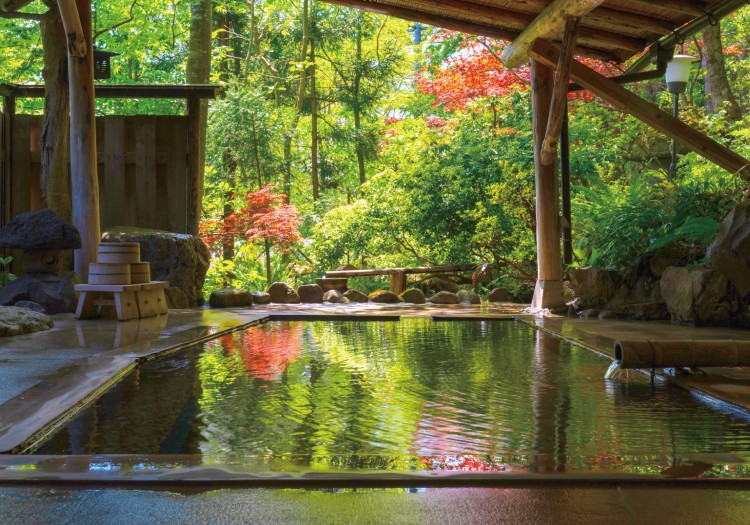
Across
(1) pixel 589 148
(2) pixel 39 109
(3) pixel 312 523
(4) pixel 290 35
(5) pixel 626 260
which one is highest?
(4) pixel 290 35

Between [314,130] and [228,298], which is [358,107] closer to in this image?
[314,130]

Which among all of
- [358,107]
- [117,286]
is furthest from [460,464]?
[358,107]

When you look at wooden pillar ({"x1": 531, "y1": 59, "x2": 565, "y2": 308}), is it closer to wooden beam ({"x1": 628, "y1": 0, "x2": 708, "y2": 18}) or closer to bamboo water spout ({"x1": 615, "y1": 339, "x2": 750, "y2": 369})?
wooden beam ({"x1": 628, "y1": 0, "x2": 708, "y2": 18})

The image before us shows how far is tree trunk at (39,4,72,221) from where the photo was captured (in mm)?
8422

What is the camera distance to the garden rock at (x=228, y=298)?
9.49 metres

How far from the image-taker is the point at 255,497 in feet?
7.07

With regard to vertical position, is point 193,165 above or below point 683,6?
below

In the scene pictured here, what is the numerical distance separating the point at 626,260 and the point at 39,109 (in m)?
15.2

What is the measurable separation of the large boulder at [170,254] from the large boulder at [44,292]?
1103 millimetres

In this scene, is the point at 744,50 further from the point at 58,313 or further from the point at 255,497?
the point at 255,497

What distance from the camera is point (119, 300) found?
6.96 metres

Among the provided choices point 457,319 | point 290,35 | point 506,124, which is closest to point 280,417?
point 457,319

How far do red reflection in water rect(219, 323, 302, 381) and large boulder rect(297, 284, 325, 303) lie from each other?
11.2ft

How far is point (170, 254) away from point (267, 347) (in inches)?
143
